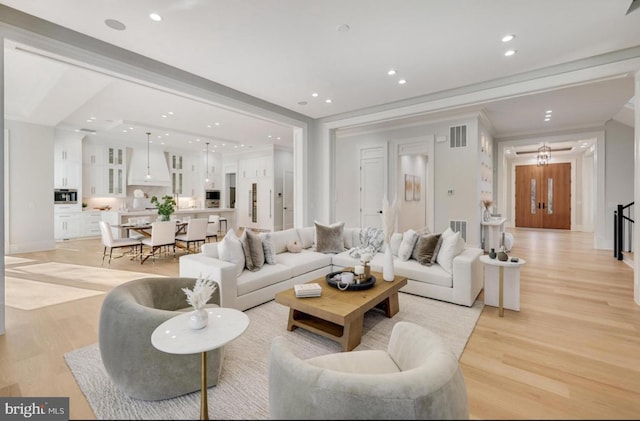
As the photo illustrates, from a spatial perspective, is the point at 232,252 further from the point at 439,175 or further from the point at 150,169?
the point at 150,169

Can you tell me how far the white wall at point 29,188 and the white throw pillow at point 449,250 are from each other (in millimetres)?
8173

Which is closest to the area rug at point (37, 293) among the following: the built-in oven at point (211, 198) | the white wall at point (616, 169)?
the built-in oven at point (211, 198)

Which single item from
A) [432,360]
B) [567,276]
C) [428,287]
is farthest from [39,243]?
[567,276]

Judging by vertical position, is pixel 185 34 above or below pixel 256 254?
above

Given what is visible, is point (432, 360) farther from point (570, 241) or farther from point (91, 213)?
point (91, 213)

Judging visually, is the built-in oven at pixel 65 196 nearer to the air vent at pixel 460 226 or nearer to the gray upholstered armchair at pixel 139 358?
the gray upholstered armchair at pixel 139 358

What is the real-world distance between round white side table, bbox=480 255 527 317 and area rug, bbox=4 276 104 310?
187 inches

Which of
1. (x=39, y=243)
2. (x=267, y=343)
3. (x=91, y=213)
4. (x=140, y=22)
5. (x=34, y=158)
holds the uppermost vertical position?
(x=140, y=22)

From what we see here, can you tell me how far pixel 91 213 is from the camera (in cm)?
785

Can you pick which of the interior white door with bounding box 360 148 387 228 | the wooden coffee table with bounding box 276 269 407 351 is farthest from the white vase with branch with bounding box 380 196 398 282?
the interior white door with bounding box 360 148 387 228

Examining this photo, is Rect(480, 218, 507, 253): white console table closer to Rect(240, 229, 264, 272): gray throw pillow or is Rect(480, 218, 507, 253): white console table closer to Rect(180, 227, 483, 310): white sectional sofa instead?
Rect(180, 227, 483, 310): white sectional sofa

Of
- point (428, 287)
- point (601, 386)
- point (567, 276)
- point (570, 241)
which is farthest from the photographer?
point (570, 241)

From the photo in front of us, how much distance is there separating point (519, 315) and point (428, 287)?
0.93 m

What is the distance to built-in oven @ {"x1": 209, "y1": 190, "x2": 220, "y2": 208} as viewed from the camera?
10.6m
